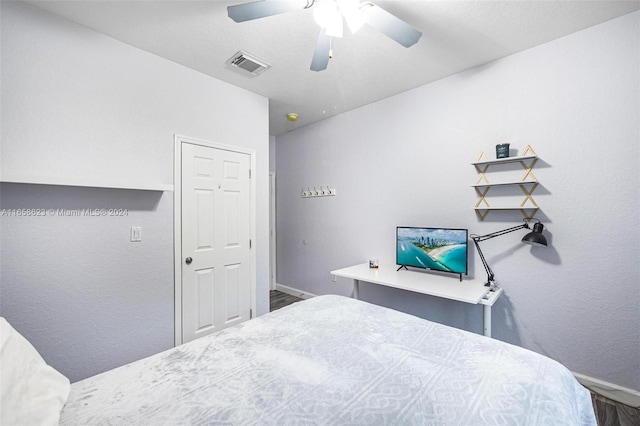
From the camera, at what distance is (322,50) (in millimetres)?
1729

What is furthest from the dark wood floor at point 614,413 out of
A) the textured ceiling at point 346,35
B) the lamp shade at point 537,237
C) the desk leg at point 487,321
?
the textured ceiling at point 346,35

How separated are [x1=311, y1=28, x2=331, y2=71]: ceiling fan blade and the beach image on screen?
1.80m

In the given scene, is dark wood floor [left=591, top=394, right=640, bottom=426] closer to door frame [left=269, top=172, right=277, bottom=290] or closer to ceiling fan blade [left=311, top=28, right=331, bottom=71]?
ceiling fan blade [left=311, top=28, right=331, bottom=71]

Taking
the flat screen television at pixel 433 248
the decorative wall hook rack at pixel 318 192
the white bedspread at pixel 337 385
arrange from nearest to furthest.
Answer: the white bedspread at pixel 337 385
the flat screen television at pixel 433 248
the decorative wall hook rack at pixel 318 192

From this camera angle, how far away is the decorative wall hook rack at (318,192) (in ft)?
12.3

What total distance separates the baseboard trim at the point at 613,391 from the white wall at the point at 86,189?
Answer: 339 cm

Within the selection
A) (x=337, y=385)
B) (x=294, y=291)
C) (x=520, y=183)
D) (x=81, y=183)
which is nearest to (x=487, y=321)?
(x=520, y=183)

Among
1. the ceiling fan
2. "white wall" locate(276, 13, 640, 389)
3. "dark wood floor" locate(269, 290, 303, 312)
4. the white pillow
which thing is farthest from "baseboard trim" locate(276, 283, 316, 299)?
the ceiling fan

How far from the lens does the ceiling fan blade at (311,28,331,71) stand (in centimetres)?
163

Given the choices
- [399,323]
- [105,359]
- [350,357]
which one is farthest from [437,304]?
[105,359]

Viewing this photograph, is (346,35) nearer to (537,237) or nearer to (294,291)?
(537,237)

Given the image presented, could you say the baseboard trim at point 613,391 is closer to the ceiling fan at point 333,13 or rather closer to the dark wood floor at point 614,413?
the dark wood floor at point 614,413

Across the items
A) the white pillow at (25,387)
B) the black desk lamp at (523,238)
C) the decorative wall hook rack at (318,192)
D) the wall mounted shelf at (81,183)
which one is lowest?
the white pillow at (25,387)

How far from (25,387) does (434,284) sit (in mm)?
2503
